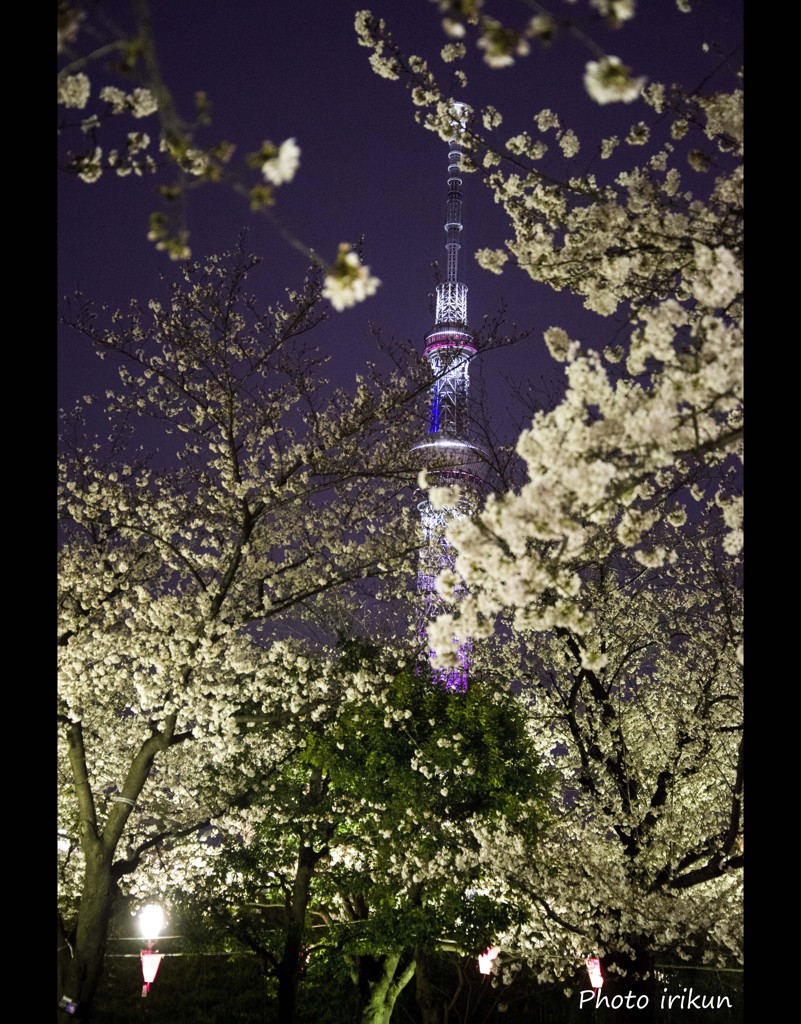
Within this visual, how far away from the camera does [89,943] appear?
710cm

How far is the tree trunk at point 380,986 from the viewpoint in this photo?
11.4 meters

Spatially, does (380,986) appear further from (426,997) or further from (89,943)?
(89,943)

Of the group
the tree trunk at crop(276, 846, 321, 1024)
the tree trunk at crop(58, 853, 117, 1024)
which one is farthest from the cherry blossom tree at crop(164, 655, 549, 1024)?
the tree trunk at crop(58, 853, 117, 1024)

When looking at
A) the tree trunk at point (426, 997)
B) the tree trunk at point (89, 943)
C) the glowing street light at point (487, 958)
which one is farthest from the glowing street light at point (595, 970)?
the tree trunk at point (89, 943)

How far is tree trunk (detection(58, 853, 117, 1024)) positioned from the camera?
6957mm

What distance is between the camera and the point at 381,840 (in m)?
10.5

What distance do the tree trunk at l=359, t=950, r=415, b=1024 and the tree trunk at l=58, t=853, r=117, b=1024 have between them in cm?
527

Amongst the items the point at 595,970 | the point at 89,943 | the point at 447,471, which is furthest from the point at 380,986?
the point at 447,471

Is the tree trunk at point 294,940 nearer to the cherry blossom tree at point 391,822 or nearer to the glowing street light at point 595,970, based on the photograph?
the cherry blossom tree at point 391,822

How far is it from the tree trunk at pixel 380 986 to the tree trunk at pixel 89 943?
5.27 metres
